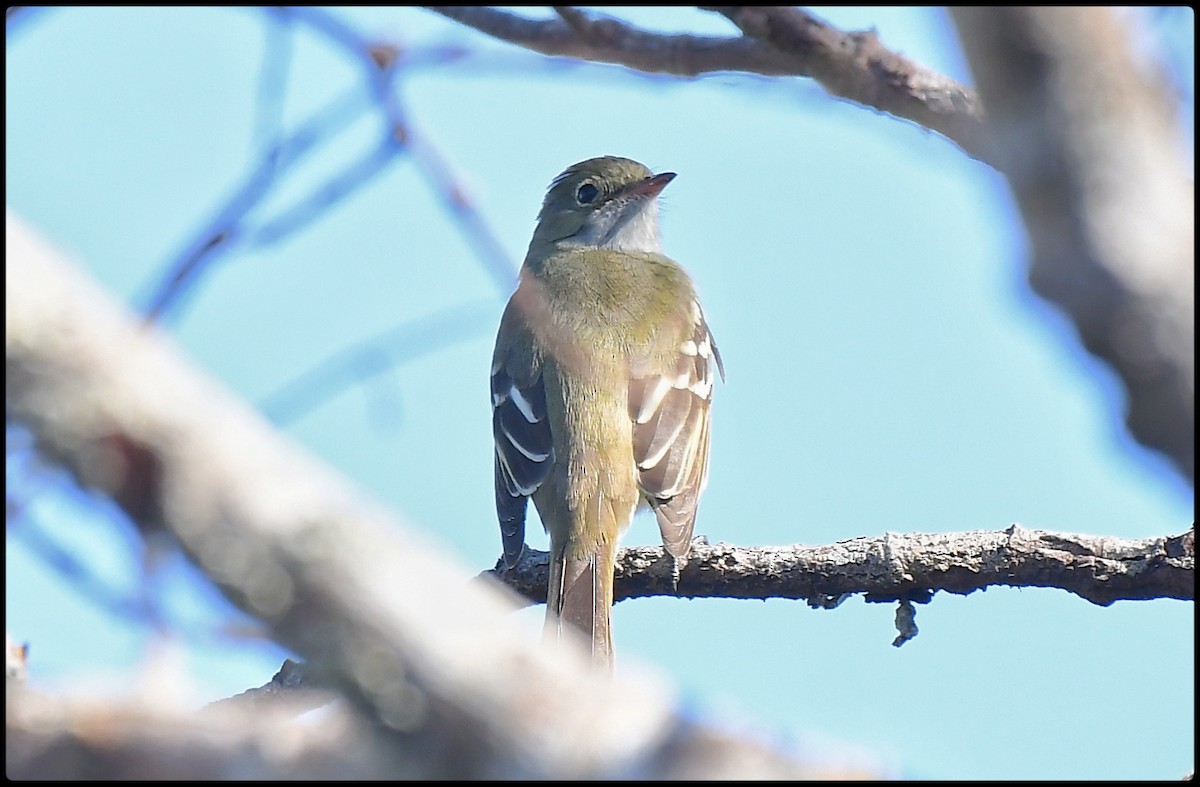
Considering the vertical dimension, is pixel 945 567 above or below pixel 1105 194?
above

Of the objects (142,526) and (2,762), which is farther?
(2,762)

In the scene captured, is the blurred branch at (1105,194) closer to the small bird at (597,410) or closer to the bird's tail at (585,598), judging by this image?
the small bird at (597,410)

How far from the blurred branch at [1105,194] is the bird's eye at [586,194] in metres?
7.35

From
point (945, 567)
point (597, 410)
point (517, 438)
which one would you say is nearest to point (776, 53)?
point (945, 567)

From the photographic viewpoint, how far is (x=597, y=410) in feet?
21.1

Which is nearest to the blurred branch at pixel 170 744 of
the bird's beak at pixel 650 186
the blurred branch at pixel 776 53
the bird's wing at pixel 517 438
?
the blurred branch at pixel 776 53

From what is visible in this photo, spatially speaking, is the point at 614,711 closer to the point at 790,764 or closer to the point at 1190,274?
the point at 790,764

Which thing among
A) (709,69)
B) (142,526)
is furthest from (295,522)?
(709,69)

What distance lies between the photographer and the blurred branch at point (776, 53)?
339 cm

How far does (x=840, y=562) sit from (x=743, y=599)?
48 centimetres

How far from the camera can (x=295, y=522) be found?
1456mm

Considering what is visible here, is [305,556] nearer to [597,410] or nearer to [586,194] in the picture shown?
[597,410]

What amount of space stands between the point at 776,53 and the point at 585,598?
2.53 m

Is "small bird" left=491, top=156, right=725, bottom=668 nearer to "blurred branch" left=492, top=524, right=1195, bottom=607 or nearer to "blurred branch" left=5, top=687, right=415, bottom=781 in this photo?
"blurred branch" left=492, top=524, right=1195, bottom=607
